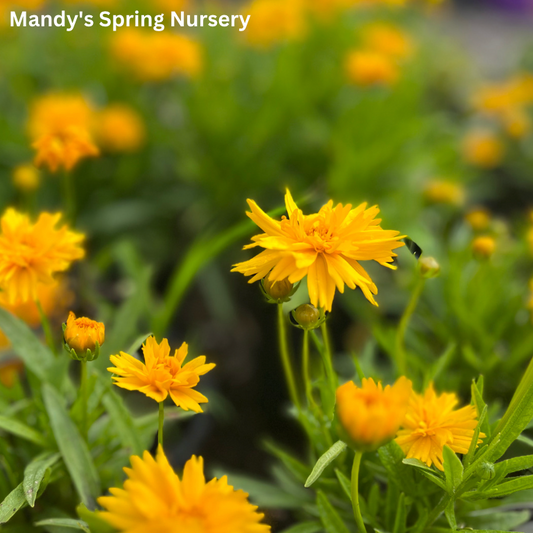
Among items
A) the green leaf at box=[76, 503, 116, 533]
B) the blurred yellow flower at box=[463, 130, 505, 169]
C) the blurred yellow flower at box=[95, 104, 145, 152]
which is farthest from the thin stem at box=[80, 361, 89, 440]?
the blurred yellow flower at box=[463, 130, 505, 169]

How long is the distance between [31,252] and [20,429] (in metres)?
0.17

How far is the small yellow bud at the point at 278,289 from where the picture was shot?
0.38 meters

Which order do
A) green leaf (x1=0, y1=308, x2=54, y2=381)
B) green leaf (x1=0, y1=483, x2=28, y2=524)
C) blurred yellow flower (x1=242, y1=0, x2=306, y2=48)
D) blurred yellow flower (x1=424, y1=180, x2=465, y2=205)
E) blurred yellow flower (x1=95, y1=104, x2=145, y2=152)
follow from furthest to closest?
1. blurred yellow flower (x1=242, y1=0, x2=306, y2=48)
2. blurred yellow flower (x1=95, y1=104, x2=145, y2=152)
3. blurred yellow flower (x1=424, y1=180, x2=465, y2=205)
4. green leaf (x1=0, y1=308, x2=54, y2=381)
5. green leaf (x1=0, y1=483, x2=28, y2=524)

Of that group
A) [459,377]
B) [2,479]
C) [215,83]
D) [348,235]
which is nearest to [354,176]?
[215,83]

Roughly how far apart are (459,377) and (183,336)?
0.57 metres

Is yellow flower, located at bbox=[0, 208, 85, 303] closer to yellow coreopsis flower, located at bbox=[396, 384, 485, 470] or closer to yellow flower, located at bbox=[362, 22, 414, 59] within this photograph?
yellow coreopsis flower, located at bbox=[396, 384, 485, 470]

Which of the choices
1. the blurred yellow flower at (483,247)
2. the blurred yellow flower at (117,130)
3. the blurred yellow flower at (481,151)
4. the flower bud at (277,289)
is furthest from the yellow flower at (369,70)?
the flower bud at (277,289)

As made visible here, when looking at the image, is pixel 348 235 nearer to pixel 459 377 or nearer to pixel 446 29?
pixel 459 377

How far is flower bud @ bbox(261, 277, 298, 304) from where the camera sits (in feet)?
1.26

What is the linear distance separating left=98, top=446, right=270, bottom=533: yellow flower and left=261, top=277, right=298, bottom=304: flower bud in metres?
0.13

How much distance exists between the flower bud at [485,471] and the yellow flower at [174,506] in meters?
0.18

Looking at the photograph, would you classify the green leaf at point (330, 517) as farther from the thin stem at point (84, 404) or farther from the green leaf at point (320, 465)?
the thin stem at point (84, 404)

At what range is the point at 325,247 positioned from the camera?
0.38m

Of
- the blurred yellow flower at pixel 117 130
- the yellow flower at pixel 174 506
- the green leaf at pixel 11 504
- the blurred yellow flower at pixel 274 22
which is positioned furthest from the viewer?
the blurred yellow flower at pixel 274 22
